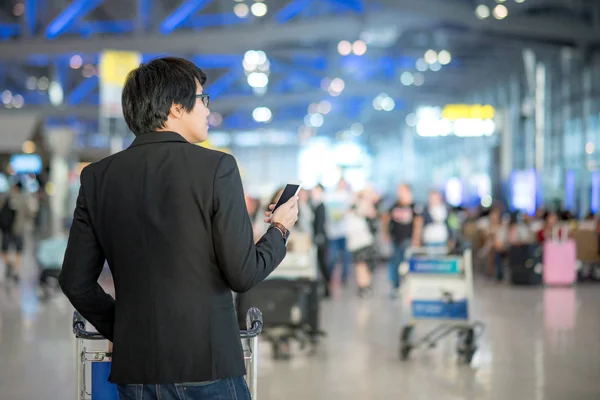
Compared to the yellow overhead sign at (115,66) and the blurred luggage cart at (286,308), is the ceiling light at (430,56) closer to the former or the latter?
the yellow overhead sign at (115,66)

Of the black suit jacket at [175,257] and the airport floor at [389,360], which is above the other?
the black suit jacket at [175,257]

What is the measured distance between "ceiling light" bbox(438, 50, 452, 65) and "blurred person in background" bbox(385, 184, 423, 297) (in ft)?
85.7

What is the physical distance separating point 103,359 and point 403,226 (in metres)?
13.5

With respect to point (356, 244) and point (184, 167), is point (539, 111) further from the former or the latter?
point (184, 167)

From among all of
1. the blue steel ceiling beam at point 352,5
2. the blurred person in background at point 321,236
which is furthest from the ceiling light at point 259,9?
the blurred person in background at point 321,236

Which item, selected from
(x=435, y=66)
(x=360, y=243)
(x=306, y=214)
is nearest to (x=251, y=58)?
(x=435, y=66)

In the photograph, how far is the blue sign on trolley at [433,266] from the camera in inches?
406

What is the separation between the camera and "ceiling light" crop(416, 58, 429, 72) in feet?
155

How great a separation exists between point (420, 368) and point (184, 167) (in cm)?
728

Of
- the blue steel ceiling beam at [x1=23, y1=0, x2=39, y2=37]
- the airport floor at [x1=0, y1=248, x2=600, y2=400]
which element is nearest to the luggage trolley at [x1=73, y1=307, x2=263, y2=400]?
the airport floor at [x1=0, y1=248, x2=600, y2=400]

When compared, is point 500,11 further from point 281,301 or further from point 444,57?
point 281,301

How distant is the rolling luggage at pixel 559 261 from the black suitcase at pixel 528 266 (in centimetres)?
14

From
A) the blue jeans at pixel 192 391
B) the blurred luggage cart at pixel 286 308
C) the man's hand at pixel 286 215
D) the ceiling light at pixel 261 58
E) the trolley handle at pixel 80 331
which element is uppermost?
the ceiling light at pixel 261 58

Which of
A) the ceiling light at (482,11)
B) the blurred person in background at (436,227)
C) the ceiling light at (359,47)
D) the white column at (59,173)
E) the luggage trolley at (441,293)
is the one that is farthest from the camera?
the ceiling light at (359,47)
